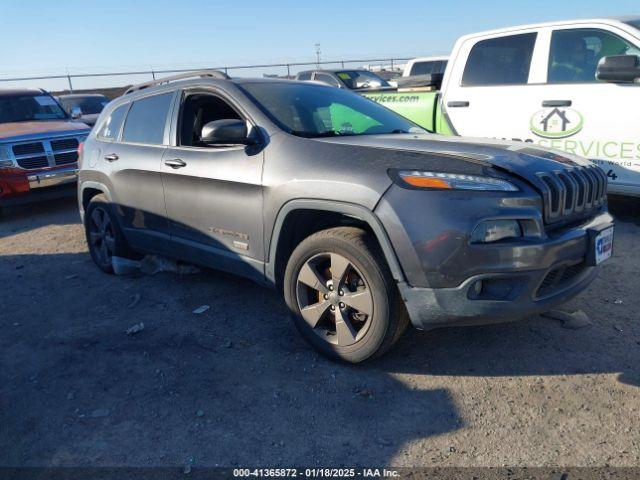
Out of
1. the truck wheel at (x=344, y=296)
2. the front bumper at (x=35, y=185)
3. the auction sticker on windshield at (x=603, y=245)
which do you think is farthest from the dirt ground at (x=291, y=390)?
the front bumper at (x=35, y=185)

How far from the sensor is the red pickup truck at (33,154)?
774 cm

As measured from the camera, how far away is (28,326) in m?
4.06

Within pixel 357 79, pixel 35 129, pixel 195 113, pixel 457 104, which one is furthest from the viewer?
pixel 357 79

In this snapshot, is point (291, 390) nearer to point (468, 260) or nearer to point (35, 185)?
point (468, 260)

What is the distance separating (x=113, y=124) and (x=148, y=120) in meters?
0.71

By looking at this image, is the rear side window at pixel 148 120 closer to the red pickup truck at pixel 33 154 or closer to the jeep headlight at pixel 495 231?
the jeep headlight at pixel 495 231

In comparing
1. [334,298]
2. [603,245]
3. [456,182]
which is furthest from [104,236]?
[603,245]

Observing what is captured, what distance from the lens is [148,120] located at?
4496 millimetres

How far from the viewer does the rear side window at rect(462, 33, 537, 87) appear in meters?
5.89

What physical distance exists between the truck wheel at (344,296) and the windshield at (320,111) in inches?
33.4

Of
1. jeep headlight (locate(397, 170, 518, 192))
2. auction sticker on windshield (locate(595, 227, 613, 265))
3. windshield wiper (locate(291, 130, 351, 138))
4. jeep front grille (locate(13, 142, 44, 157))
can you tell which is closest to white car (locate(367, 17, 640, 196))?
auction sticker on windshield (locate(595, 227, 613, 265))

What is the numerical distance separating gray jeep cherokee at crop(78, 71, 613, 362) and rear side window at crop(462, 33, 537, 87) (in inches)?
91.9

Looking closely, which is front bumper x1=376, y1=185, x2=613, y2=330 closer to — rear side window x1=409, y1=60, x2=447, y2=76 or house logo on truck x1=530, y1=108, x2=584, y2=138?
house logo on truck x1=530, y1=108, x2=584, y2=138

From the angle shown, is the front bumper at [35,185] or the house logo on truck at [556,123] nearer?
the house logo on truck at [556,123]
